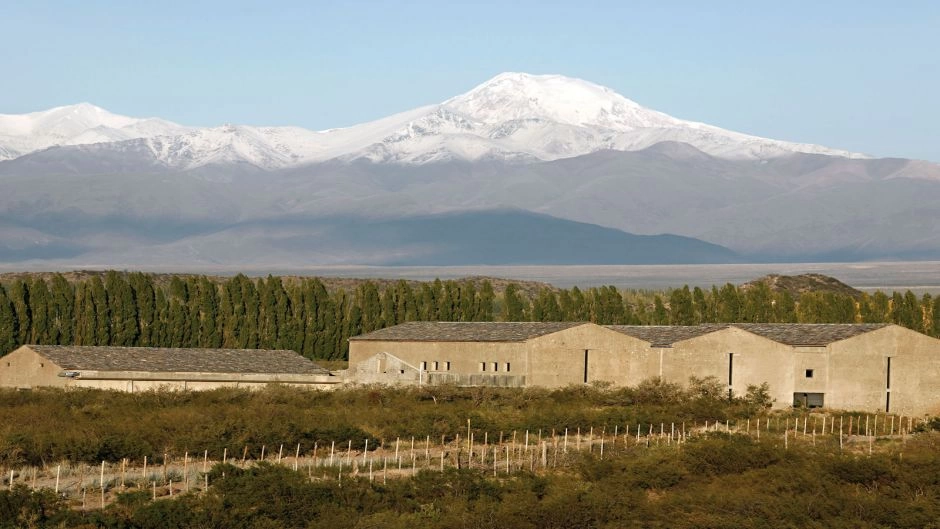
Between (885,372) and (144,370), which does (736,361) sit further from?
(144,370)

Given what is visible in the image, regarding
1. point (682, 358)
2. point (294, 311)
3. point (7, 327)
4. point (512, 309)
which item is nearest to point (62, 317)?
point (7, 327)

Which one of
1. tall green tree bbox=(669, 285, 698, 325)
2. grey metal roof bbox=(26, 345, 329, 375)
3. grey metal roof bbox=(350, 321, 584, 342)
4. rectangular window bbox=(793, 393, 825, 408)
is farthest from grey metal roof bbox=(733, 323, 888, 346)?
tall green tree bbox=(669, 285, 698, 325)

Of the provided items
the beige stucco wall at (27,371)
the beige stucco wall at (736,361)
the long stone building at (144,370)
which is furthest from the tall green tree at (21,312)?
the beige stucco wall at (736,361)

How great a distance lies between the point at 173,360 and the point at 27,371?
6257mm

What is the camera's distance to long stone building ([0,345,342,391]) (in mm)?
68875

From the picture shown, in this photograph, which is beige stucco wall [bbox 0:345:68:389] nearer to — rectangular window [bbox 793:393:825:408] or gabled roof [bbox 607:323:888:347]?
gabled roof [bbox 607:323:888:347]

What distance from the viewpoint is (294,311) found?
93125 millimetres

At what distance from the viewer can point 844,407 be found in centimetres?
6788

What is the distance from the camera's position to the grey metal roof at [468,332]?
247 ft

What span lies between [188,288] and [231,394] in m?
28.2

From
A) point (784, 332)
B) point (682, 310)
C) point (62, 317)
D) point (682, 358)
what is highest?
point (682, 310)

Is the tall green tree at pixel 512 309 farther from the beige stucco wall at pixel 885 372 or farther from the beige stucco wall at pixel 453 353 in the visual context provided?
the beige stucco wall at pixel 885 372

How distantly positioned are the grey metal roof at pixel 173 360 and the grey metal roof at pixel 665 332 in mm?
13968

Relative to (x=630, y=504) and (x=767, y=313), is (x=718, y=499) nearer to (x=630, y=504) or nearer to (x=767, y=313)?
(x=630, y=504)
